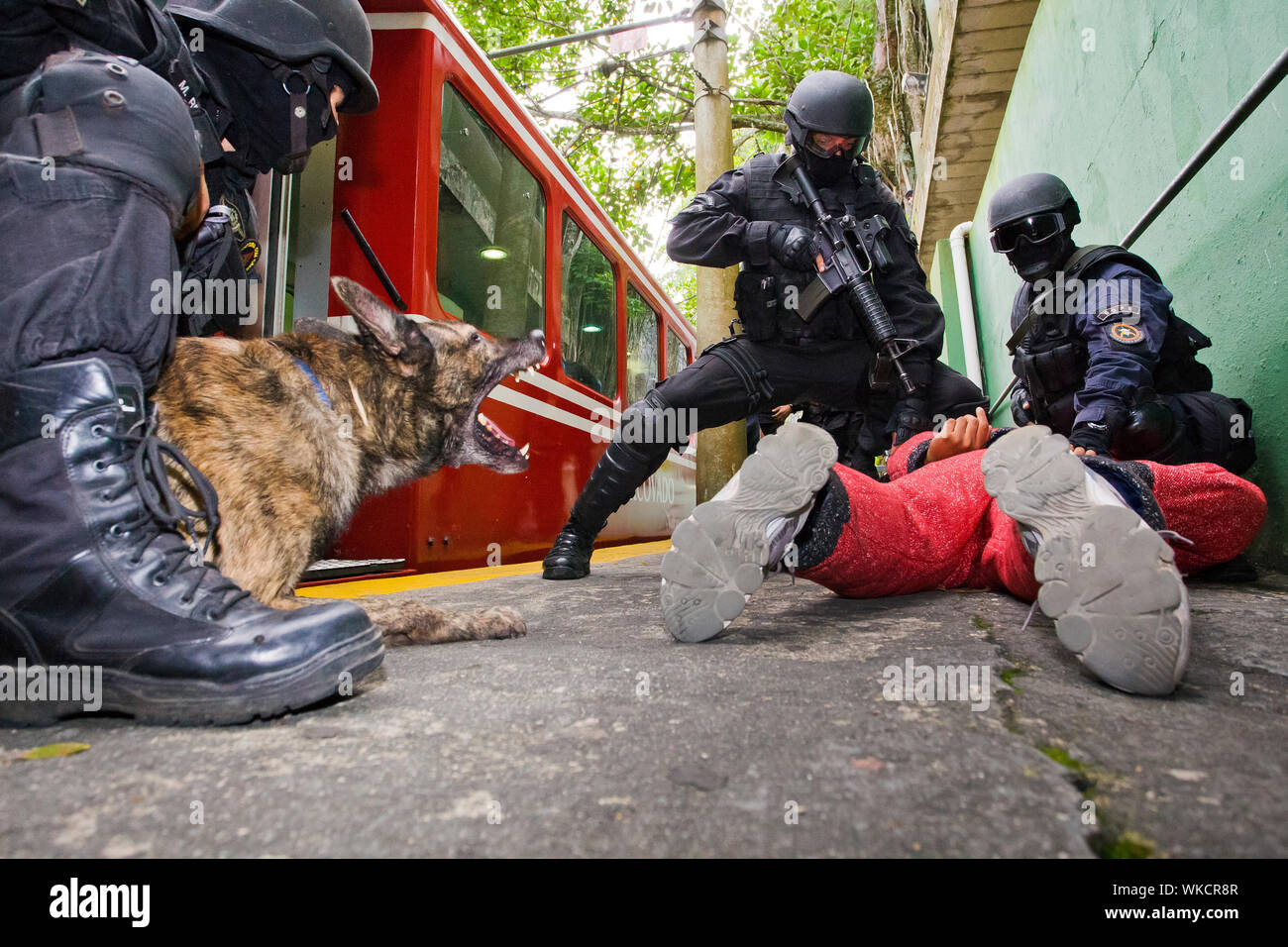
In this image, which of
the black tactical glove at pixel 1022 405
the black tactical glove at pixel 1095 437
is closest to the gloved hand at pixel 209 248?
the black tactical glove at pixel 1095 437

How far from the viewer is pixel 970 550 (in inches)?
Answer: 73.4

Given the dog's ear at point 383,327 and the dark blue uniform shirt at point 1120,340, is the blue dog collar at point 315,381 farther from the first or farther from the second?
the dark blue uniform shirt at point 1120,340

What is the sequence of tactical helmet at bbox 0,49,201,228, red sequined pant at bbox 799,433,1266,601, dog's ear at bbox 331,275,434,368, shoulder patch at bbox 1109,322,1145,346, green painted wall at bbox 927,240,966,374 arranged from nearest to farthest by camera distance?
1. tactical helmet at bbox 0,49,201,228
2. red sequined pant at bbox 799,433,1266,601
3. dog's ear at bbox 331,275,434,368
4. shoulder patch at bbox 1109,322,1145,346
5. green painted wall at bbox 927,240,966,374

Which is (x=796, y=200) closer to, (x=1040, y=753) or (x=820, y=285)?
(x=820, y=285)

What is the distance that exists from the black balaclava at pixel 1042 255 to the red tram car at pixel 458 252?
8.45 feet

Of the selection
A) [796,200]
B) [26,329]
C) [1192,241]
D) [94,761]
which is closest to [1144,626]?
[94,761]

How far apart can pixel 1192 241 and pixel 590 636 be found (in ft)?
9.37

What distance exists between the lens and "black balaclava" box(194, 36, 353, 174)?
200 centimetres

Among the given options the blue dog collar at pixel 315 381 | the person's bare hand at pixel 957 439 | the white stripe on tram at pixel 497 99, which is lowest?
the person's bare hand at pixel 957 439

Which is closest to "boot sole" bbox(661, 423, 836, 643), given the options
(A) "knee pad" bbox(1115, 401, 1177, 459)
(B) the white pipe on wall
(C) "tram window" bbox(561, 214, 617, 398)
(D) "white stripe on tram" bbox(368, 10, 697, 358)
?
(A) "knee pad" bbox(1115, 401, 1177, 459)

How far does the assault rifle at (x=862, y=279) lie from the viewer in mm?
3018

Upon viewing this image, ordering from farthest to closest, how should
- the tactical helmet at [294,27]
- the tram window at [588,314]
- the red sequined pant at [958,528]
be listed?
the tram window at [588,314], the tactical helmet at [294,27], the red sequined pant at [958,528]

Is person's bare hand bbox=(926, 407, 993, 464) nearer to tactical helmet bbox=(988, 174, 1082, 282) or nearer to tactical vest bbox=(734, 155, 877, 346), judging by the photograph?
tactical vest bbox=(734, 155, 877, 346)

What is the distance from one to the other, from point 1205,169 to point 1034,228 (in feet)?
2.03
